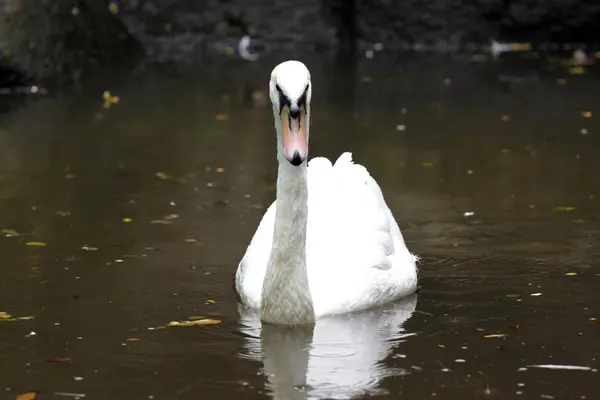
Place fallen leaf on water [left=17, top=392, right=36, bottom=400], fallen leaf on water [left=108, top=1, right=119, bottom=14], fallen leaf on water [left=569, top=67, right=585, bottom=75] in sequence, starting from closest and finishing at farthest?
1. fallen leaf on water [left=17, top=392, right=36, bottom=400]
2. fallen leaf on water [left=569, top=67, right=585, bottom=75]
3. fallen leaf on water [left=108, top=1, right=119, bottom=14]

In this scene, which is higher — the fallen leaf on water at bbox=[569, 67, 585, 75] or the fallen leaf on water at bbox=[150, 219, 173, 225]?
the fallen leaf on water at bbox=[569, 67, 585, 75]

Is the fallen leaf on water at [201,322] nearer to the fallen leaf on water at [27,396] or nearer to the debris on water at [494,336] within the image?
the fallen leaf on water at [27,396]

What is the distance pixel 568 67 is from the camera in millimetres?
19375

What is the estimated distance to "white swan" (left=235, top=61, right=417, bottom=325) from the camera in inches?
245

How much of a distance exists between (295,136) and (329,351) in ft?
3.59

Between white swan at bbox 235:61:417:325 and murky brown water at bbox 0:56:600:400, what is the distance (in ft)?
0.42

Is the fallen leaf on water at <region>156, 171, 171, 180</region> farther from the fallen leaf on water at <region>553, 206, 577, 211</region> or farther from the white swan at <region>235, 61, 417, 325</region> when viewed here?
the fallen leaf on water at <region>553, 206, 577, 211</region>

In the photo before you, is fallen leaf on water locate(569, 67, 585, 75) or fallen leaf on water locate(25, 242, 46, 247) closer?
fallen leaf on water locate(25, 242, 46, 247)

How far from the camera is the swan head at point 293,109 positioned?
610 centimetres

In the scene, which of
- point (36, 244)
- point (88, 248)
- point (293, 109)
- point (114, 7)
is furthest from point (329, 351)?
point (114, 7)

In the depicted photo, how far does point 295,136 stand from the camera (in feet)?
20.0

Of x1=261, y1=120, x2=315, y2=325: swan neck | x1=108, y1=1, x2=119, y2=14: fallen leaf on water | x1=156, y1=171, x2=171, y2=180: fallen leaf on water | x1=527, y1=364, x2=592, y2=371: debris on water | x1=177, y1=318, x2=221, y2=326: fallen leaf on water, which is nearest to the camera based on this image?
x1=527, y1=364, x2=592, y2=371: debris on water

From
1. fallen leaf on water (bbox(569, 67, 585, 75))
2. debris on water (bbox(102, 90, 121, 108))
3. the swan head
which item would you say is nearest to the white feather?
the swan head

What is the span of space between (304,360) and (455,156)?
5.89 meters
